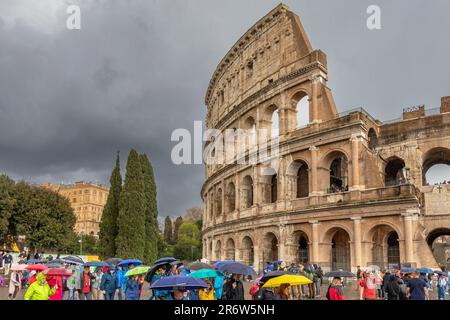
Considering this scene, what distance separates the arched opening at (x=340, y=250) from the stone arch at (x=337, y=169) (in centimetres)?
285

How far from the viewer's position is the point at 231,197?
3725 cm

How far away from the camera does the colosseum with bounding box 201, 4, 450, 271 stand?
80.4ft

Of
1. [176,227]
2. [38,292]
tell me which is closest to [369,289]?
[38,292]

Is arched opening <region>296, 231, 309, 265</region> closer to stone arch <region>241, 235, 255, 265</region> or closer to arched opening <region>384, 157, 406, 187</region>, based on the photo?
stone arch <region>241, 235, 255, 265</region>

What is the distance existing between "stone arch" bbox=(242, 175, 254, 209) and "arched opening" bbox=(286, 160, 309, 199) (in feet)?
16.8

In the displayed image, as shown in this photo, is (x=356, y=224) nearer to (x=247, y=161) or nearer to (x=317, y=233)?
(x=317, y=233)

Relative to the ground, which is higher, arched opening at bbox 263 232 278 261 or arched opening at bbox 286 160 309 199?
arched opening at bbox 286 160 309 199

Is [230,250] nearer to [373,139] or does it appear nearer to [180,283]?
[373,139]

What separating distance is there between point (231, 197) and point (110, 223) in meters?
11.4

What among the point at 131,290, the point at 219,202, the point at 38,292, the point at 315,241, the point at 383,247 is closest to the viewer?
the point at 38,292

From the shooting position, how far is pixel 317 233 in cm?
2634

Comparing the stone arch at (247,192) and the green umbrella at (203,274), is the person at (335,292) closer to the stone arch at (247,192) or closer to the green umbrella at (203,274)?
the green umbrella at (203,274)

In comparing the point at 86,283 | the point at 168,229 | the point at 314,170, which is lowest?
the point at 86,283

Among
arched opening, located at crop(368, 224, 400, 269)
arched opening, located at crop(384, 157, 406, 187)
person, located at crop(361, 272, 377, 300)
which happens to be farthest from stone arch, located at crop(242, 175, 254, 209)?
person, located at crop(361, 272, 377, 300)
